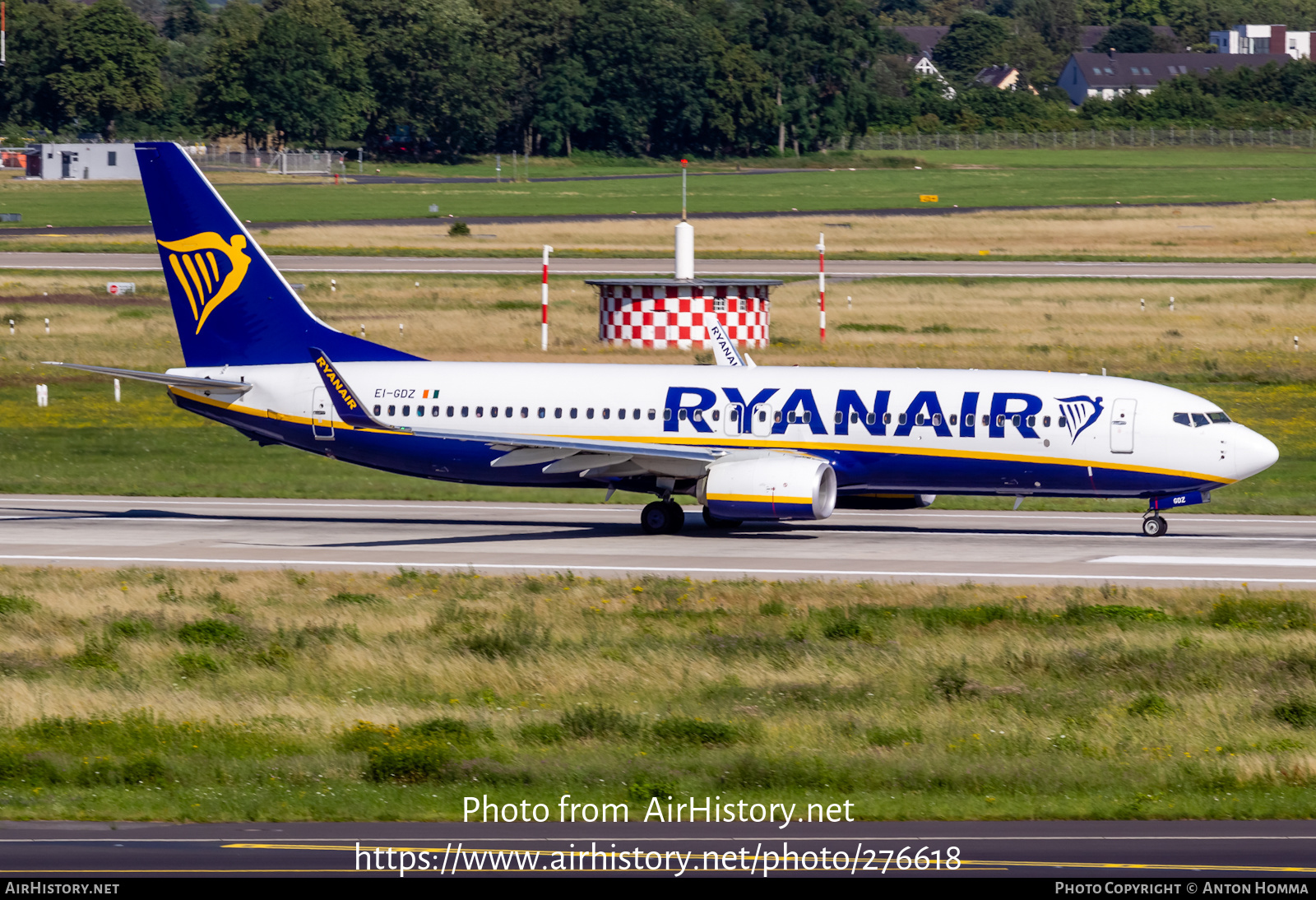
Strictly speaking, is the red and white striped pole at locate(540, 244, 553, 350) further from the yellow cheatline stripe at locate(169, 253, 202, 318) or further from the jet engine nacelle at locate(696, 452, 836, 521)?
the jet engine nacelle at locate(696, 452, 836, 521)

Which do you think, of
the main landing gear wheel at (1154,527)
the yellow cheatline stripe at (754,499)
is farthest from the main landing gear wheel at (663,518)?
the main landing gear wheel at (1154,527)

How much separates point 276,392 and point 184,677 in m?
17.0

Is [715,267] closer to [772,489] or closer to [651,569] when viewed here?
[772,489]

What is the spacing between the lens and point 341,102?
633ft

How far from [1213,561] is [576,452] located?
542 inches

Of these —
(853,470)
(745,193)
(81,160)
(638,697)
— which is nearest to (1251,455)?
(853,470)

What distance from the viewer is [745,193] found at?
16012cm

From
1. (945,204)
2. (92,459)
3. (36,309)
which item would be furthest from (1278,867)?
(945,204)

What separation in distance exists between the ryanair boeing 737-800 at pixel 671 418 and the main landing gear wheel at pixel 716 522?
0.22ft

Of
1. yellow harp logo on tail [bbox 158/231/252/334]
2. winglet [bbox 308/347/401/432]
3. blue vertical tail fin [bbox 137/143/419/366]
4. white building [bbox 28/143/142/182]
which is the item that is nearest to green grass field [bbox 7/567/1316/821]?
winglet [bbox 308/347/401/432]

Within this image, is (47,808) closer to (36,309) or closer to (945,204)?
(36,309)

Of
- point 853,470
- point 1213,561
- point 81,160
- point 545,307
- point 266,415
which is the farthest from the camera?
point 81,160

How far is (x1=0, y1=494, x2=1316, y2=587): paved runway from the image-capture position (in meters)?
34.0
